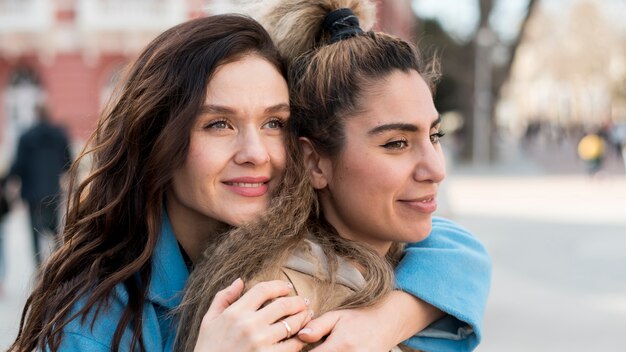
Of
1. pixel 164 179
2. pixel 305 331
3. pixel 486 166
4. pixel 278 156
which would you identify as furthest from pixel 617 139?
pixel 305 331

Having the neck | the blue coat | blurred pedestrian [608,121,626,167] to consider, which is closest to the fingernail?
the blue coat

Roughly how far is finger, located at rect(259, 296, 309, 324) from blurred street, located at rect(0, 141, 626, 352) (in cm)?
153

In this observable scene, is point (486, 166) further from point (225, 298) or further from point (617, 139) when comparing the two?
point (225, 298)

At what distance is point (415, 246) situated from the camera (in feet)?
8.68

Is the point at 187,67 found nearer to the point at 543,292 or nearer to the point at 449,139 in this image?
the point at 543,292

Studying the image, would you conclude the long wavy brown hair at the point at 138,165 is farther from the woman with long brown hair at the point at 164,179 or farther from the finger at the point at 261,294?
the finger at the point at 261,294

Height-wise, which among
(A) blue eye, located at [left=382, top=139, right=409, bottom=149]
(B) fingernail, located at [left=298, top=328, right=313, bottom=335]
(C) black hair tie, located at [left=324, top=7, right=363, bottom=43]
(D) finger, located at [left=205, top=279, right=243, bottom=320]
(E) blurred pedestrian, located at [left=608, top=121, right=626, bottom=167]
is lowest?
(B) fingernail, located at [left=298, top=328, right=313, bottom=335]

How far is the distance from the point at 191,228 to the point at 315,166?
1.46 feet

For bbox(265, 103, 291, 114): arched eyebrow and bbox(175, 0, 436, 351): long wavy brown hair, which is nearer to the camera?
bbox(175, 0, 436, 351): long wavy brown hair

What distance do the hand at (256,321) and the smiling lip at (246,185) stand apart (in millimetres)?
393

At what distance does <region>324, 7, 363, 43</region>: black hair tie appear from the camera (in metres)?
2.48

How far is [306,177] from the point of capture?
238cm

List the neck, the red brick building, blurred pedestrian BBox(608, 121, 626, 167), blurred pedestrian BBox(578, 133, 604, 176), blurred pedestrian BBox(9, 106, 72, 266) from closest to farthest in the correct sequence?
the neck → blurred pedestrian BBox(9, 106, 72, 266) → blurred pedestrian BBox(578, 133, 604, 176) → the red brick building → blurred pedestrian BBox(608, 121, 626, 167)

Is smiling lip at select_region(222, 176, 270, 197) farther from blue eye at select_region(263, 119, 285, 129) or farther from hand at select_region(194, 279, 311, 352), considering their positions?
hand at select_region(194, 279, 311, 352)
